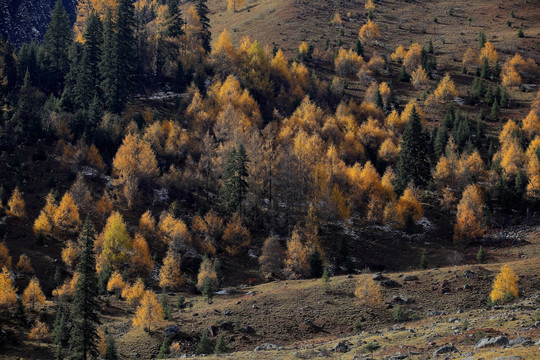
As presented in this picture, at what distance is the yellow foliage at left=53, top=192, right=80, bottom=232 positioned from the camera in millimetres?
70750

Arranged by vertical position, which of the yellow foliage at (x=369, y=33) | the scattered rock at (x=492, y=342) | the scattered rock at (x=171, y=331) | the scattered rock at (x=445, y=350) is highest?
the yellow foliage at (x=369, y=33)

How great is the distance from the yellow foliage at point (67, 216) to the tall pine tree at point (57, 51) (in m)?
42.1

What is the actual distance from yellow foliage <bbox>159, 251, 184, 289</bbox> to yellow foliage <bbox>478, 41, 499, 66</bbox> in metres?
118

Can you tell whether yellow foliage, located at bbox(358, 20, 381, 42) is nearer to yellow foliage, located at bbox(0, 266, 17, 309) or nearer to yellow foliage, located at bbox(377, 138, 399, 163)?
yellow foliage, located at bbox(377, 138, 399, 163)

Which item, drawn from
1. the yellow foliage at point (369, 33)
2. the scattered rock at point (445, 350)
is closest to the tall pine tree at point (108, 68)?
the scattered rock at point (445, 350)

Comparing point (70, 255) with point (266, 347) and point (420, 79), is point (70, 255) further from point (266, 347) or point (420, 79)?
point (420, 79)

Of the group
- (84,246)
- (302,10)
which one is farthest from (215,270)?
(302,10)

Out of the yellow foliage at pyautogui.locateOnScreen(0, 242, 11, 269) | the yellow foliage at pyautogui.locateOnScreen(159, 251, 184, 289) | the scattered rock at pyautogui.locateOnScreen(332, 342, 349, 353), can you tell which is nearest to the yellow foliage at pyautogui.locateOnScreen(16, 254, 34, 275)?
the yellow foliage at pyautogui.locateOnScreen(0, 242, 11, 269)

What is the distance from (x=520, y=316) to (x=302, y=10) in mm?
162790

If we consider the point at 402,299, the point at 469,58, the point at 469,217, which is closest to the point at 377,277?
the point at 402,299

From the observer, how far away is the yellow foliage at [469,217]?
7794 cm

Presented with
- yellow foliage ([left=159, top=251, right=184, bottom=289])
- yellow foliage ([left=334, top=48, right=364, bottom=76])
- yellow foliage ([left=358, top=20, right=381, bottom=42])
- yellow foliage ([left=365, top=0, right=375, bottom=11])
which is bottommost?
yellow foliage ([left=159, top=251, right=184, bottom=289])

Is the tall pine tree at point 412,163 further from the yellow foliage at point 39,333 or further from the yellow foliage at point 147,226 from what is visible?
the yellow foliage at point 39,333

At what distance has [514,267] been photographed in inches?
2282
